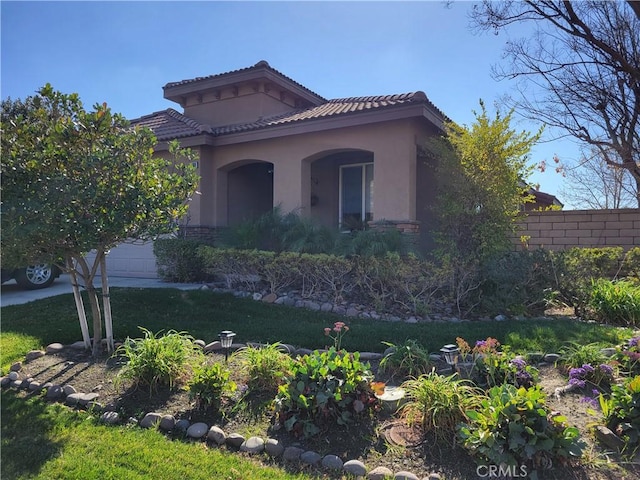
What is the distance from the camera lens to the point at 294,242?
26.8ft

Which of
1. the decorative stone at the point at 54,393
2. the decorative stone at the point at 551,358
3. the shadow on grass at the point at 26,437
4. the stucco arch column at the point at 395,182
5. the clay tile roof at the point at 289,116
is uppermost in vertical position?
the clay tile roof at the point at 289,116

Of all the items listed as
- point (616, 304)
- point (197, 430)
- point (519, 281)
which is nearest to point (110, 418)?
point (197, 430)

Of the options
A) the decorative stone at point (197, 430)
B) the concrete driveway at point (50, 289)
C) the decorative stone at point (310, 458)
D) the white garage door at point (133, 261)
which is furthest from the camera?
the white garage door at point (133, 261)

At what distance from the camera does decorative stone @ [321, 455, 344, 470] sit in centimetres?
286

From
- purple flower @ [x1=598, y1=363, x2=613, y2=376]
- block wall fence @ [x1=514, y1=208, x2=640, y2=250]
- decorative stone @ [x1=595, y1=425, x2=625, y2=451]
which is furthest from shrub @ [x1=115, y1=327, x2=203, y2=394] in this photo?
block wall fence @ [x1=514, y1=208, x2=640, y2=250]

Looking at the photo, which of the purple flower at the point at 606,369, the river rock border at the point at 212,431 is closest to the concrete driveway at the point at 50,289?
the river rock border at the point at 212,431

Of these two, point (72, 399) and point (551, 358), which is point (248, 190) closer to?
point (72, 399)

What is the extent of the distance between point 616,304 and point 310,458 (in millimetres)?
5792

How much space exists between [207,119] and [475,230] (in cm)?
913

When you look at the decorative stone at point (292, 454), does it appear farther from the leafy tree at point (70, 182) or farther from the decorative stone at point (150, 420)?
the leafy tree at point (70, 182)

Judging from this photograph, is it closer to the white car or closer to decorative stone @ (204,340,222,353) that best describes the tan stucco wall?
the white car

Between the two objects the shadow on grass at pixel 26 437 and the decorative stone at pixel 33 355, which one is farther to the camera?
the decorative stone at pixel 33 355

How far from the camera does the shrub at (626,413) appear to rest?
2820mm

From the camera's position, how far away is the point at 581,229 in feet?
32.1
